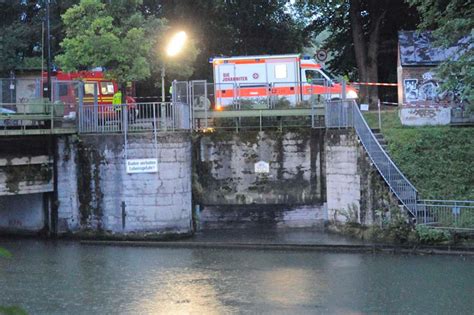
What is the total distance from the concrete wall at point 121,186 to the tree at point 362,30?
568 inches

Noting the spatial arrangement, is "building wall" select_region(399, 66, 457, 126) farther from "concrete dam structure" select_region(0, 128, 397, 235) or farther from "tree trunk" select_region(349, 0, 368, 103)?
"concrete dam structure" select_region(0, 128, 397, 235)

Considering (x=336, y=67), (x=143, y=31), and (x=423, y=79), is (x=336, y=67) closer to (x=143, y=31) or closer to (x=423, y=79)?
(x=423, y=79)

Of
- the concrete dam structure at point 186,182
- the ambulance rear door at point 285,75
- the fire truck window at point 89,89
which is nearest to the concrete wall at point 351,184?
the concrete dam structure at point 186,182

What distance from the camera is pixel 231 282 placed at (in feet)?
51.5

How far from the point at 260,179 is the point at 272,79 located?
18.7 feet

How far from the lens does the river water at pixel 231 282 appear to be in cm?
1333

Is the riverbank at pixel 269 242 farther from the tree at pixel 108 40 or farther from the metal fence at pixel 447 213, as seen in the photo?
the tree at pixel 108 40

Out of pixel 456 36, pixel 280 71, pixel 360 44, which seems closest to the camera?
pixel 456 36

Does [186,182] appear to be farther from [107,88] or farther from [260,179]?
[107,88]

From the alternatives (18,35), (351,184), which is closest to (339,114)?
(351,184)

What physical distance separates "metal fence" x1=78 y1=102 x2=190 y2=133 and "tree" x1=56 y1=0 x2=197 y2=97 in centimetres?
359

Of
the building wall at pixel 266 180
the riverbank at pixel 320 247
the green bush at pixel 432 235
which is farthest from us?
the building wall at pixel 266 180

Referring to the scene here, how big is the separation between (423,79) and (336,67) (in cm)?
1065

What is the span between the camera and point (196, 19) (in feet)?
121
